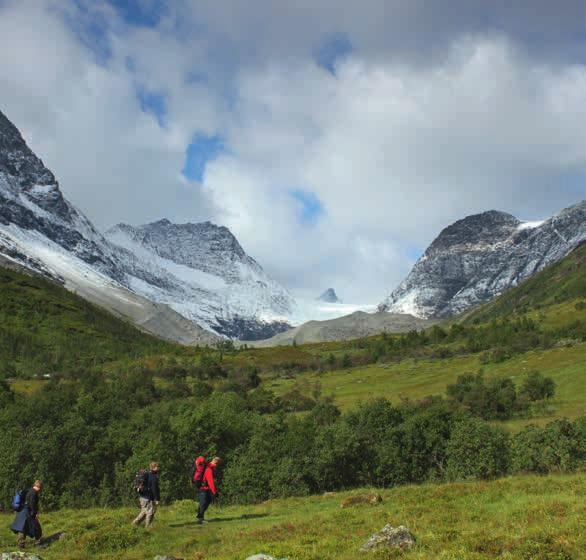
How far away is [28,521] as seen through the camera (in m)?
25.4

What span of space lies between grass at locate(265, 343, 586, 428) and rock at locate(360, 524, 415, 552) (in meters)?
100

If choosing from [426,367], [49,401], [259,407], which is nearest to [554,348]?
[426,367]

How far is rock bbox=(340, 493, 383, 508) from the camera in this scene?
30.5 meters

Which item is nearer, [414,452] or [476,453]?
[476,453]

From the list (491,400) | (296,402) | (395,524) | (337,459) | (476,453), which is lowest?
(395,524)

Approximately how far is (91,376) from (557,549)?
583ft

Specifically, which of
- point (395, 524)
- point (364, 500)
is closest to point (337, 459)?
point (364, 500)

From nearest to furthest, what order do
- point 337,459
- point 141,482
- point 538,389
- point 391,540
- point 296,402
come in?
1. point 391,540
2. point 141,482
3. point 337,459
4. point 538,389
5. point 296,402

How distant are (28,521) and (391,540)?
16.6m

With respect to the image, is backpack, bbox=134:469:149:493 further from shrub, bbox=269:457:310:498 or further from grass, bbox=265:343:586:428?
grass, bbox=265:343:586:428

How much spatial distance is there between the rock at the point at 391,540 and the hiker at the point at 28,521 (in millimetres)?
15403

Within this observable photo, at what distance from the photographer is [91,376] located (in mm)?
178250

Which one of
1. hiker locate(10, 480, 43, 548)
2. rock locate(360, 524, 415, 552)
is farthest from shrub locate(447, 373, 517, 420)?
hiker locate(10, 480, 43, 548)

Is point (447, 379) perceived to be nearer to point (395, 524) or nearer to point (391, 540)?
point (395, 524)
